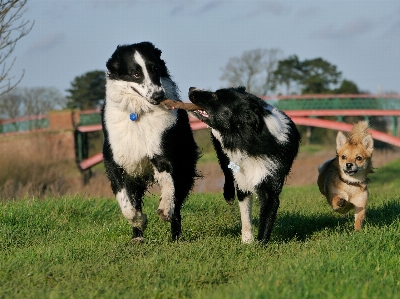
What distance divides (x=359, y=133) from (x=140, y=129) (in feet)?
10.4

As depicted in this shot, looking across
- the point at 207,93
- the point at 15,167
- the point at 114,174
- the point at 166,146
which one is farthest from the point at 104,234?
the point at 15,167

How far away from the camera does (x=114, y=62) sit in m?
6.31

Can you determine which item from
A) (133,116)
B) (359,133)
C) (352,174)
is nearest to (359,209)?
(352,174)

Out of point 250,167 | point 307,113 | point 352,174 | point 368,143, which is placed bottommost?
point 307,113

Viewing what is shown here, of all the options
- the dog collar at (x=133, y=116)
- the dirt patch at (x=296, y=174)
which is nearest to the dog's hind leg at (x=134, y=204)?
the dog collar at (x=133, y=116)

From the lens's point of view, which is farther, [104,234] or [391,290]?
[104,234]

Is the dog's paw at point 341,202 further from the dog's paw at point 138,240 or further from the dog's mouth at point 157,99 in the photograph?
the dog's mouth at point 157,99

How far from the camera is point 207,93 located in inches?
261

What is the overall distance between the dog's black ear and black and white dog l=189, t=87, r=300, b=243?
0.91 meters

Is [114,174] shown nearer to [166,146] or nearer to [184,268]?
[166,146]

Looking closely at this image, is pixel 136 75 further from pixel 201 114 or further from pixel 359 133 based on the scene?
pixel 359 133

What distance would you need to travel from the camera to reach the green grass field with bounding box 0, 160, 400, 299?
4.42 m

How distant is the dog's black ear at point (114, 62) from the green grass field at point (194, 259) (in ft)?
5.97

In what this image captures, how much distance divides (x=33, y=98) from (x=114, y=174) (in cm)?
3965
